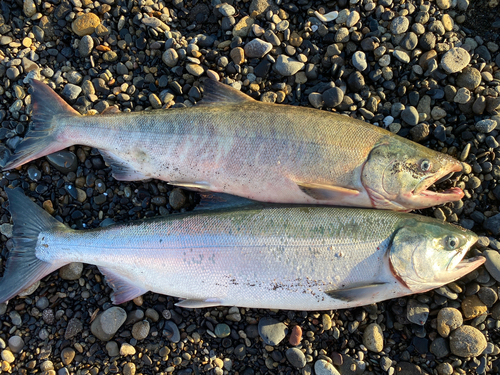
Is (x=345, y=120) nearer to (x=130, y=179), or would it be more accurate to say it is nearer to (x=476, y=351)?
(x=130, y=179)

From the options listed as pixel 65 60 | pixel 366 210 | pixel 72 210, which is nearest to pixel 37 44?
pixel 65 60

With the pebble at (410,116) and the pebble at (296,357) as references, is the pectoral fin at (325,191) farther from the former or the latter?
the pebble at (296,357)

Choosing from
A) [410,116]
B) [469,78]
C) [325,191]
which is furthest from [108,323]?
[469,78]

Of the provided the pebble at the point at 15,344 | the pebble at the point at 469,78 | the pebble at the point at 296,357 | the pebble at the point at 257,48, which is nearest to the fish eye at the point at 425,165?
the pebble at the point at 469,78

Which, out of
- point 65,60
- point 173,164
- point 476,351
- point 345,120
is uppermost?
point 345,120

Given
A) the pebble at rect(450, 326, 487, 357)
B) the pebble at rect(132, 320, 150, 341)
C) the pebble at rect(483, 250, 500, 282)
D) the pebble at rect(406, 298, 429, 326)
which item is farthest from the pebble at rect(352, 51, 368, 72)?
the pebble at rect(132, 320, 150, 341)

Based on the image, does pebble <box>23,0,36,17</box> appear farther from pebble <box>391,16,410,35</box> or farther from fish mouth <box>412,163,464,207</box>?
fish mouth <box>412,163,464,207</box>

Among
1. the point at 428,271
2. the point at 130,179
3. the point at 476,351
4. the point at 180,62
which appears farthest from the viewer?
the point at 180,62
